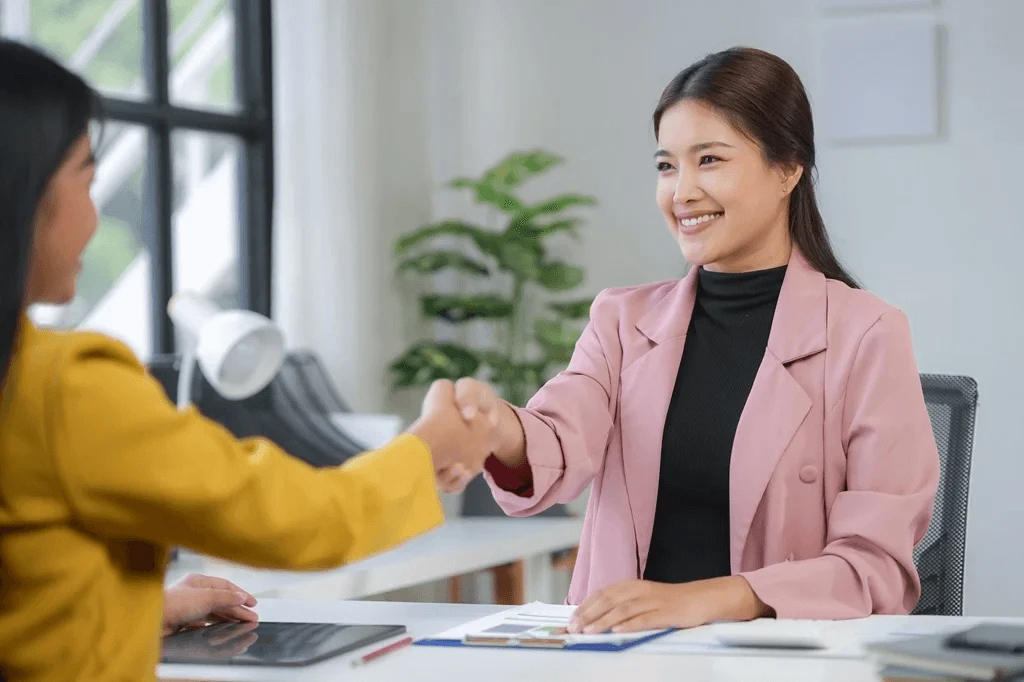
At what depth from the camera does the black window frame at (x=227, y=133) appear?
466 cm

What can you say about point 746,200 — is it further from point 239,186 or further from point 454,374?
point 239,186

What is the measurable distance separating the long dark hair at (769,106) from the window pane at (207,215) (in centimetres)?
307

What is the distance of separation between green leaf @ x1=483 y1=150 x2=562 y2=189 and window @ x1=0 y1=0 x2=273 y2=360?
85 cm

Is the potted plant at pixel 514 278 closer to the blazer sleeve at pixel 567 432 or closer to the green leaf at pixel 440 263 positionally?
the green leaf at pixel 440 263

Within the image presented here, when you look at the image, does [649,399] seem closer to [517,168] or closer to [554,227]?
[554,227]

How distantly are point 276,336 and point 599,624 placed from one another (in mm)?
1466

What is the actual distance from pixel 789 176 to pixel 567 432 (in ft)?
1.72

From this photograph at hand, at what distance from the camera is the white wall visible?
15.8 ft

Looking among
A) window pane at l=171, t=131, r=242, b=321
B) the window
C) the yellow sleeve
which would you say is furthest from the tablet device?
window pane at l=171, t=131, r=242, b=321

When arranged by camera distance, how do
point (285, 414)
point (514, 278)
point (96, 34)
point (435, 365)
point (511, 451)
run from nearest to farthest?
point (511, 451), point (285, 414), point (96, 34), point (435, 365), point (514, 278)

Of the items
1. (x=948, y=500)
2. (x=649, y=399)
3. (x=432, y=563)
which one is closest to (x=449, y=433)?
(x=649, y=399)

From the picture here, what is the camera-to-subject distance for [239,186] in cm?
519

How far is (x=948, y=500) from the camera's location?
86.3 inches

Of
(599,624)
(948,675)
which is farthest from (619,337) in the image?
(948,675)
